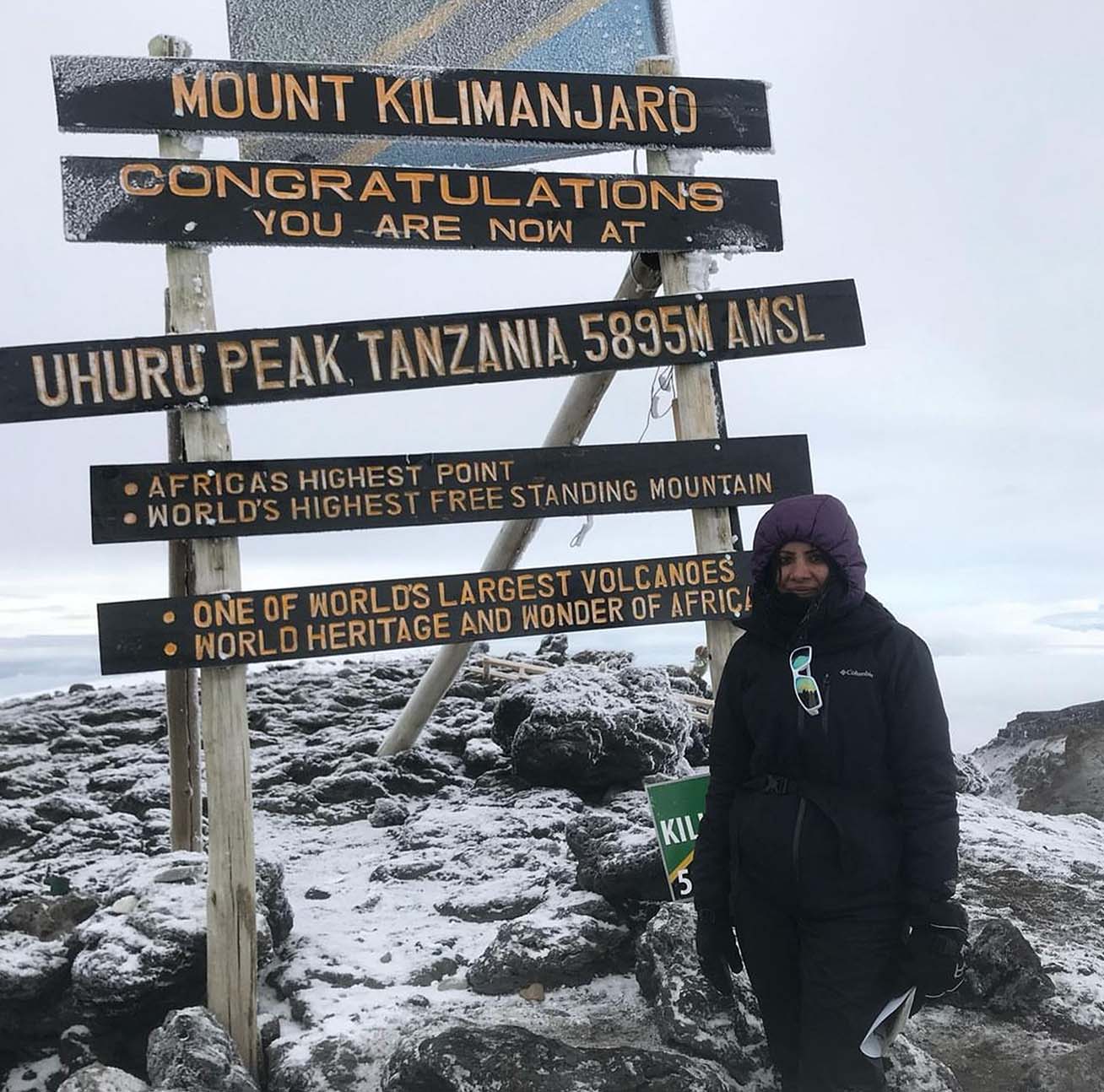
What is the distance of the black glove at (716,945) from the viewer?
3.63 m

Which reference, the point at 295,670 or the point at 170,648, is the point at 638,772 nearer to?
the point at 170,648

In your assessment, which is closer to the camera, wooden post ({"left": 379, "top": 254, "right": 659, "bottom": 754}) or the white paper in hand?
the white paper in hand

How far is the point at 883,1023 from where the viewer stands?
3.43 metres

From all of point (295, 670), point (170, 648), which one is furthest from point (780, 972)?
point (295, 670)

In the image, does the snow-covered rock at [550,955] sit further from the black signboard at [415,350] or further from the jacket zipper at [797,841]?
the black signboard at [415,350]

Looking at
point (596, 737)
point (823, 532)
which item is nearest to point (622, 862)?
point (596, 737)

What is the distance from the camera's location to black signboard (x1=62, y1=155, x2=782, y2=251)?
15.1 feet

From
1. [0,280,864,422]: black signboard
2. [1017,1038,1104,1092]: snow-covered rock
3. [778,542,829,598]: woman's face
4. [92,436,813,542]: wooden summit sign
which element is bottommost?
[1017,1038,1104,1092]: snow-covered rock

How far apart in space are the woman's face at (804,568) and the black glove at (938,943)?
1015mm

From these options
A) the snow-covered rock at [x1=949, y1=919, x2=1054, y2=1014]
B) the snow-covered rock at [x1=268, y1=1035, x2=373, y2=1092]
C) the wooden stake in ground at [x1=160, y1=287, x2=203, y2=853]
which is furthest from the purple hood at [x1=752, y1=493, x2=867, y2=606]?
the wooden stake in ground at [x1=160, y1=287, x2=203, y2=853]

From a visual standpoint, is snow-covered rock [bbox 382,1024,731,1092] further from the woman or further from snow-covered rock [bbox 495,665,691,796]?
snow-covered rock [bbox 495,665,691,796]

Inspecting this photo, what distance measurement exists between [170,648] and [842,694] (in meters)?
2.85

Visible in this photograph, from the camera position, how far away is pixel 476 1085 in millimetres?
3836

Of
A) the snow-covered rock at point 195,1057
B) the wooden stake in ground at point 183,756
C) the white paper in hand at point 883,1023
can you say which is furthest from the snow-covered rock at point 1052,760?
the snow-covered rock at point 195,1057
